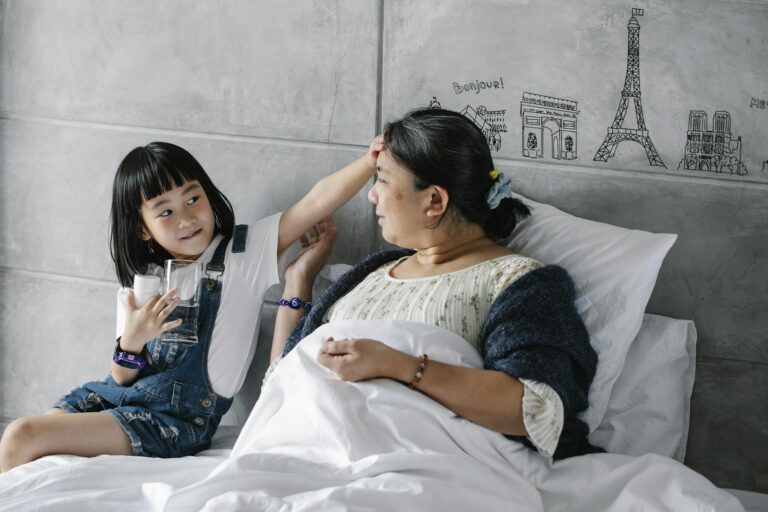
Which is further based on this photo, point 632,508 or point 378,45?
point 378,45

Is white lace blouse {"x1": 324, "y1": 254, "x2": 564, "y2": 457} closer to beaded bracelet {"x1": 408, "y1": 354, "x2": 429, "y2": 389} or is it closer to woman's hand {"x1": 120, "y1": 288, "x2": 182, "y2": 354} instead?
beaded bracelet {"x1": 408, "y1": 354, "x2": 429, "y2": 389}

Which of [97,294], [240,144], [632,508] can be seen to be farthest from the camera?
[97,294]

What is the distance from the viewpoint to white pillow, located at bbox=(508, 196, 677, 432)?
5.91 ft

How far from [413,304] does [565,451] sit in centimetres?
43

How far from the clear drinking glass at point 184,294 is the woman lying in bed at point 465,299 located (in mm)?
238

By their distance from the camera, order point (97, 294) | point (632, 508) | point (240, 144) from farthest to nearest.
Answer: point (97, 294)
point (240, 144)
point (632, 508)

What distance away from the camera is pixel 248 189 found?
232cm

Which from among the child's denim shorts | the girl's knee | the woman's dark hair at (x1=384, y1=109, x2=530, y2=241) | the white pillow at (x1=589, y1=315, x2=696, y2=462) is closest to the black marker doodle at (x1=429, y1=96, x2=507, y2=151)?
the woman's dark hair at (x1=384, y1=109, x2=530, y2=241)

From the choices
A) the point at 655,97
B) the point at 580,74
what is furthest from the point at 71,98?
the point at 655,97

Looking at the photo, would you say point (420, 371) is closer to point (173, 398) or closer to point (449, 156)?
point (449, 156)

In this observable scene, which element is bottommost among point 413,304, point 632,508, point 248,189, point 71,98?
point 632,508

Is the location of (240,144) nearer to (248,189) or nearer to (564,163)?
(248,189)

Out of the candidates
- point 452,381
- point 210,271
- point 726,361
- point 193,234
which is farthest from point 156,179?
point 726,361

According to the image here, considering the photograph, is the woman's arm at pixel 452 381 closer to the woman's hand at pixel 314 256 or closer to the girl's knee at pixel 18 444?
the woman's hand at pixel 314 256
